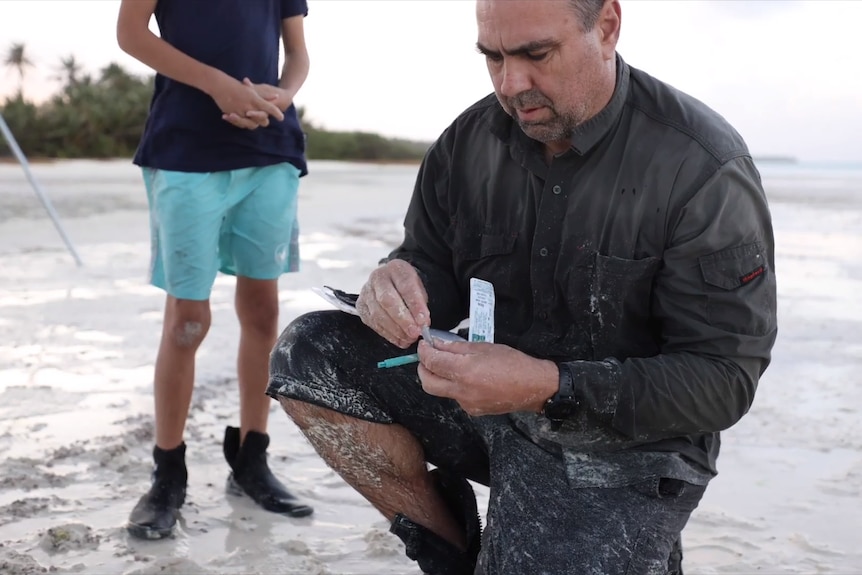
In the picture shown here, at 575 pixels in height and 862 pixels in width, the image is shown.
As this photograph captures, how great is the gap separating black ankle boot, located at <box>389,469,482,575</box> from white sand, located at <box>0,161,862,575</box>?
0.85 feet

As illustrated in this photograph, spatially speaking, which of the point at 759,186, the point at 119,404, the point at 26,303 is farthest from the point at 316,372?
the point at 26,303

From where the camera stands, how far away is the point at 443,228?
2.42 meters

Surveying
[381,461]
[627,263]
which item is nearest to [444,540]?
[381,461]

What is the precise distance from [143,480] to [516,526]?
151 cm

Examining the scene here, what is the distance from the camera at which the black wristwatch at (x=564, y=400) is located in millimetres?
1884

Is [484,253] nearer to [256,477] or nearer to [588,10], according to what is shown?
[588,10]

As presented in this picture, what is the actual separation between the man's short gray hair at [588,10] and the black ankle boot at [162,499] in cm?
176

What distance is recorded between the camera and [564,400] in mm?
1885

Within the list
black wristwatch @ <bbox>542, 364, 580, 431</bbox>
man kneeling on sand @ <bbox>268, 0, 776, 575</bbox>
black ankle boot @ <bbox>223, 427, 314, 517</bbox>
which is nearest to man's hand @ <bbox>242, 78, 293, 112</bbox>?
man kneeling on sand @ <bbox>268, 0, 776, 575</bbox>

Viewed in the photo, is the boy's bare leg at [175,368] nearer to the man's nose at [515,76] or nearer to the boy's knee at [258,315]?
the boy's knee at [258,315]

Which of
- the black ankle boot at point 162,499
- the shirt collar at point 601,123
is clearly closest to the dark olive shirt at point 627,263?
the shirt collar at point 601,123

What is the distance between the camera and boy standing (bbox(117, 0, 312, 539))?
110 inches

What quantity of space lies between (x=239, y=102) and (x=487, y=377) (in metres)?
1.39

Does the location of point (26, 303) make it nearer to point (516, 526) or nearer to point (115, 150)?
point (516, 526)
